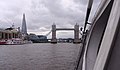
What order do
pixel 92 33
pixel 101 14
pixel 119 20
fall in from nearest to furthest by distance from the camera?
pixel 119 20 → pixel 101 14 → pixel 92 33

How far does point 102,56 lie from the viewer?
2861 millimetres

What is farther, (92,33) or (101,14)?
(92,33)

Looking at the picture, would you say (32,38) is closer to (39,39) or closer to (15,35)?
(39,39)

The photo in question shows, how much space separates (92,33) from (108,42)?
2.96 meters

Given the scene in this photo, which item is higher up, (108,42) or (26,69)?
(108,42)

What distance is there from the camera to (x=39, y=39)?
188 m

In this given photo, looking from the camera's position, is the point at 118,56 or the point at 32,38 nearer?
the point at 118,56

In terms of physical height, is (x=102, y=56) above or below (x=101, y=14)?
below

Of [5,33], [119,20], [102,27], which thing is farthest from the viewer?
[5,33]

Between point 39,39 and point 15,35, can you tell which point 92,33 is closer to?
point 15,35

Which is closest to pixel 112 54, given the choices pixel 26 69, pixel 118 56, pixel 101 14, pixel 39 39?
pixel 118 56

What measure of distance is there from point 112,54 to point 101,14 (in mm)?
1764

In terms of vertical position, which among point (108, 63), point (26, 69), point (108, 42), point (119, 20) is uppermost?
point (119, 20)

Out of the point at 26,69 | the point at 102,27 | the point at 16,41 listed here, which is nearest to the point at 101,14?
the point at 102,27
